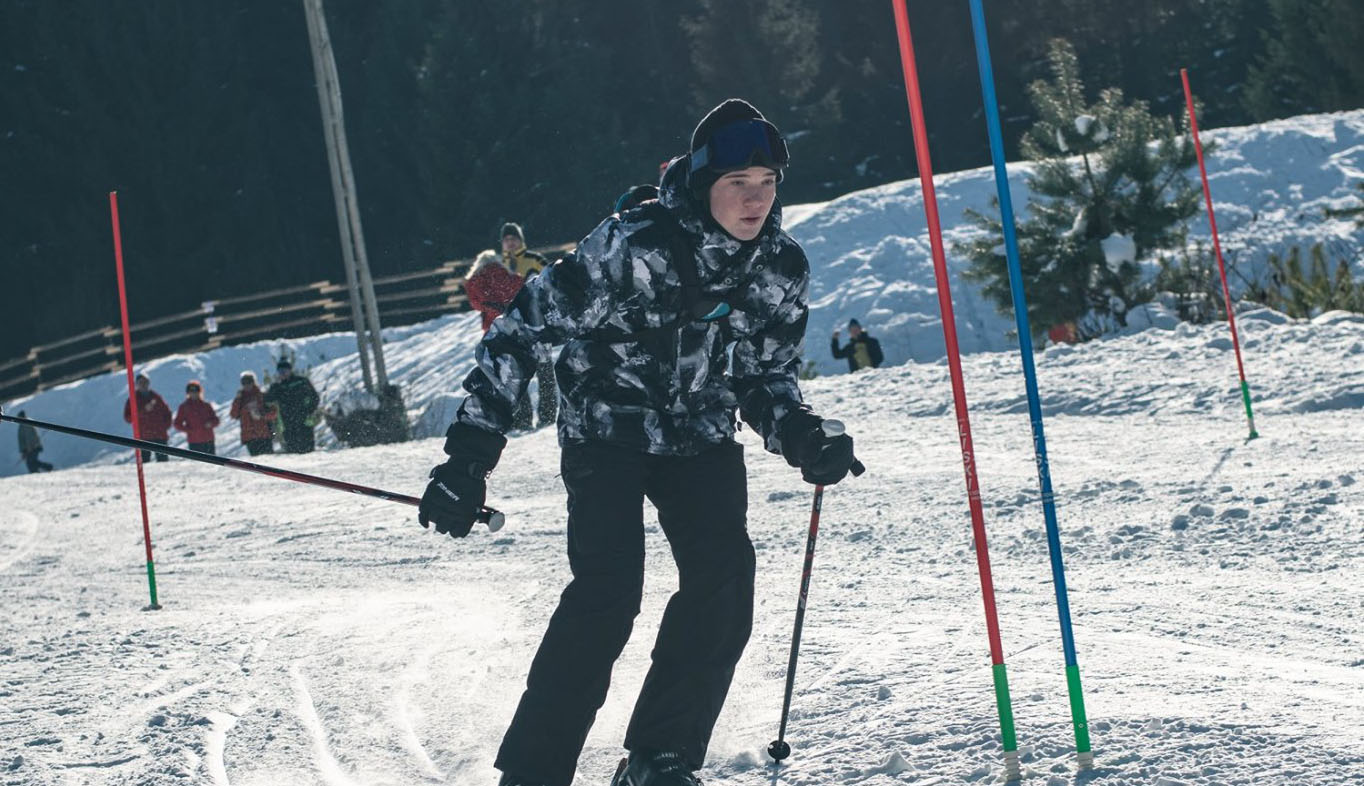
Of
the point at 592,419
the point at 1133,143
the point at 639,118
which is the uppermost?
the point at 639,118

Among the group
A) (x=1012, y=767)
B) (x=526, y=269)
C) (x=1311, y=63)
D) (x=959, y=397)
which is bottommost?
(x=1012, y=767)

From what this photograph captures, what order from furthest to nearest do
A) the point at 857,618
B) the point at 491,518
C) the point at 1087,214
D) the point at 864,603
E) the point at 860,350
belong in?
the point at 860,350
the point at 1087,214
the point at 864,603
the point at 857,618
the point at 491,518

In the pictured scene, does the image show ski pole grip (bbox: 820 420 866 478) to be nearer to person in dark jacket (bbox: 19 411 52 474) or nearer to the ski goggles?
the ski goggles

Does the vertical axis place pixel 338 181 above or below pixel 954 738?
above

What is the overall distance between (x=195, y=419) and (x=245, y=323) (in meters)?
13.5

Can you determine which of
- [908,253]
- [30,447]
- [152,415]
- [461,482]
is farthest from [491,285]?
[30,447]

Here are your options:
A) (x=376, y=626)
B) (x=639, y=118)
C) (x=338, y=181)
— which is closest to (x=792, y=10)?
(x=639, y=118)

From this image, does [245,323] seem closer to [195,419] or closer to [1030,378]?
[195,419]

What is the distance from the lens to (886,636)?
4.68 meters

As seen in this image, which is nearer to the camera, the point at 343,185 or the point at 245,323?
the point at 343,185

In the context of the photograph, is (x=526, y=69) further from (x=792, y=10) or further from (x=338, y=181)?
(x=338, y=181)

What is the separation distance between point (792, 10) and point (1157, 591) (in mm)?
28125

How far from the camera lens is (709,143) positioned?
127 inches

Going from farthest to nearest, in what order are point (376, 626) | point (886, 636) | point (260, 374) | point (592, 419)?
point (260, 374) → point (376, 626) → point (886, 636) → point (592, 419)
